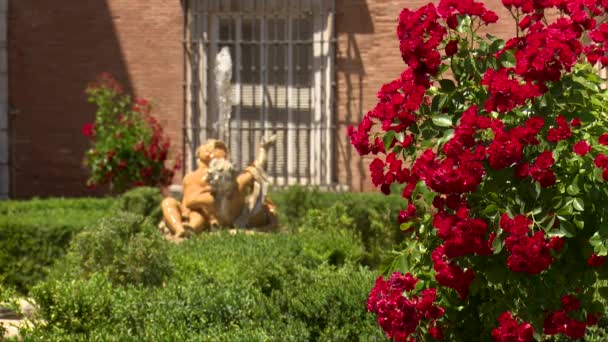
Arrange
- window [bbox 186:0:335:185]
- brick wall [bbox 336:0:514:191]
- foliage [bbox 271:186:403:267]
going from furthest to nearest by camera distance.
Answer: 1. window [bbox 186:0:335:185]
2. brick wall [bbox 336:0:514:191]
3. foliage [bbox 271:186:403:267]

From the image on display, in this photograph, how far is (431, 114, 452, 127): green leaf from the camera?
5.62 meters

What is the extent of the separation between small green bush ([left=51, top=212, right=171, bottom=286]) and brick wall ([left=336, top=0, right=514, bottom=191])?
7224mm

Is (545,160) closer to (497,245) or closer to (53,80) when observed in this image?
(497,245)

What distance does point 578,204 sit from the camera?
534 cm

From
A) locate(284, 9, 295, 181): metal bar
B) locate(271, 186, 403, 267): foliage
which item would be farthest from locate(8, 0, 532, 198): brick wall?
locate(271, 186, 403, 267): foliage

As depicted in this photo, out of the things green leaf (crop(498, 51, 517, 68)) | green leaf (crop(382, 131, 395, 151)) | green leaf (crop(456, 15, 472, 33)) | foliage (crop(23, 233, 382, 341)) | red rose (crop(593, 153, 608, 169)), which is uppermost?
green leaf (crop(456, 15, 472, 33))

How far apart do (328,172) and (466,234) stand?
40.1ft

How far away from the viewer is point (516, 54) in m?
5.64

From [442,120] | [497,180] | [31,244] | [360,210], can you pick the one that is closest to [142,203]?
[31,244]

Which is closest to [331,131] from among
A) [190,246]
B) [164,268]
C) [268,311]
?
[190,246]

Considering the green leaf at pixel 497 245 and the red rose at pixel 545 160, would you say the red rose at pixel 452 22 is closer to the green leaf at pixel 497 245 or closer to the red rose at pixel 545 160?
the red rose at pixel 545 160

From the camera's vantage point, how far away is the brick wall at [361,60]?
1733cm

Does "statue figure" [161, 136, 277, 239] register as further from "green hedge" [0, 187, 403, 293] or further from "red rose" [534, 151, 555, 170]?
"red rose" [534, 151, 555, 170]

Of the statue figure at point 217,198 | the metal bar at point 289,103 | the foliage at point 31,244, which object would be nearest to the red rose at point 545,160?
the foliage at point 31,244
